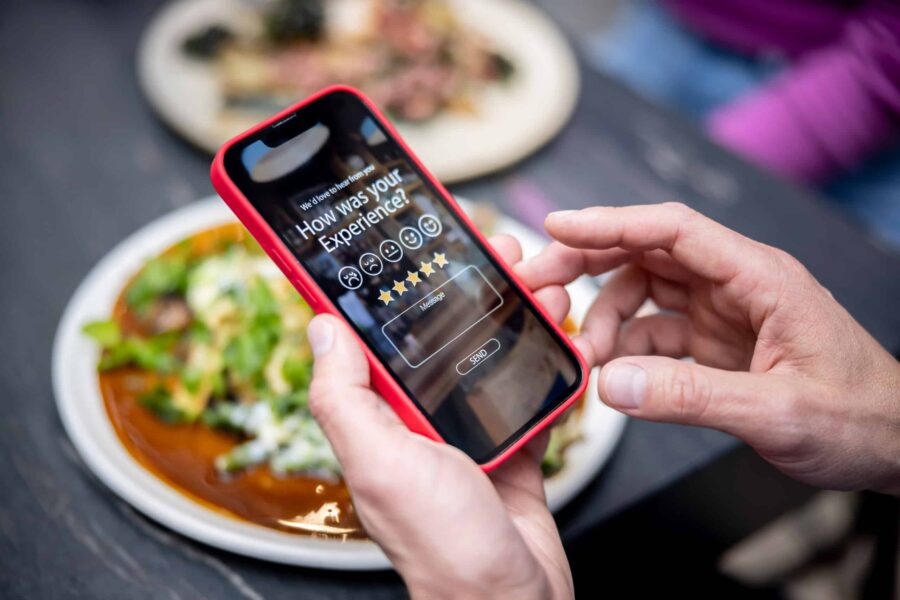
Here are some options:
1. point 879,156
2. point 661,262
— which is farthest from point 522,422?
point 879,156

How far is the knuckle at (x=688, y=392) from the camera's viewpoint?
1.89 ft

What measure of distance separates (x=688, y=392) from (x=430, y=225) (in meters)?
0.29

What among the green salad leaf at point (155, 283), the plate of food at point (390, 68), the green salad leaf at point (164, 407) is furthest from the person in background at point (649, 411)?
the plate of food at point (390, 68)

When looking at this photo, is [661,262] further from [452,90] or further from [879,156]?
[879,156]

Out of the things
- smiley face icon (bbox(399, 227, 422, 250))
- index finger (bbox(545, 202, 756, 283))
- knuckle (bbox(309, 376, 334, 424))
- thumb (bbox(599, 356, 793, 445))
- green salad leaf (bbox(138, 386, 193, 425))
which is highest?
smiley face icon (bbox(399, 227, 422, 250))

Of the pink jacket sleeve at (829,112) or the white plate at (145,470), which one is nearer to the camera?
the white plate at (145,470)

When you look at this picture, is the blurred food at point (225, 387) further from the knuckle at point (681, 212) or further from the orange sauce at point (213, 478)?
the knuckle at point (681, 212)

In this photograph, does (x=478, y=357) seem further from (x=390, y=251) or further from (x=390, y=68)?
(x=390, y=68)

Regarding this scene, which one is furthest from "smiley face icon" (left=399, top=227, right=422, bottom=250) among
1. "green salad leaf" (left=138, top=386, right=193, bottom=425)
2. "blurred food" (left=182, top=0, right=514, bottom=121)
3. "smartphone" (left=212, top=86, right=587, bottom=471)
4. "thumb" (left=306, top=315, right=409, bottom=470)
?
"blurred food" (left=182, top=0, right=514, bottom=121)

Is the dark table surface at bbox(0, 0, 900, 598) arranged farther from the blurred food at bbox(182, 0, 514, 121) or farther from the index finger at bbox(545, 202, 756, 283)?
the index finger at bbox(545, 202, 756, 283)

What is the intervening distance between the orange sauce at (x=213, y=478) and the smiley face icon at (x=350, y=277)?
0.24 metres

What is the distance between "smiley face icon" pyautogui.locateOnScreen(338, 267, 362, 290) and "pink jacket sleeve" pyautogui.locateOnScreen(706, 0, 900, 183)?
90 centimetres

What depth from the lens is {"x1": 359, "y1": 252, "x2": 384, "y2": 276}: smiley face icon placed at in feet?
2.14

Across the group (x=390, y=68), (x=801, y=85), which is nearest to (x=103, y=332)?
(x=390, y=68)
